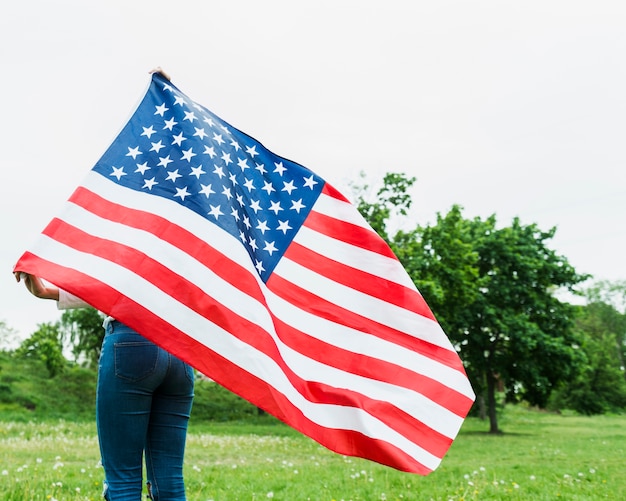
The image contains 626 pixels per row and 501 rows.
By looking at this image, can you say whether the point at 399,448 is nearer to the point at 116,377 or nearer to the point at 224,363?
the point at 224,363

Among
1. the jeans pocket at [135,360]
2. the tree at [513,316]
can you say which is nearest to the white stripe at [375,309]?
the jeans pocket at [135,360]

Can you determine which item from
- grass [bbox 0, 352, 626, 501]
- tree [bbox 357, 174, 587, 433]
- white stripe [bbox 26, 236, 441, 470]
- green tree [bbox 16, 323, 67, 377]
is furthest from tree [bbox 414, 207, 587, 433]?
white stripe [bbox 26, 236, 441, 470]

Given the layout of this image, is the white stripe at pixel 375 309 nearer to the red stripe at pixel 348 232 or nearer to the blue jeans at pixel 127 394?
the red stripe at pixel 348 232

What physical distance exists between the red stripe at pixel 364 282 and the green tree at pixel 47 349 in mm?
29457

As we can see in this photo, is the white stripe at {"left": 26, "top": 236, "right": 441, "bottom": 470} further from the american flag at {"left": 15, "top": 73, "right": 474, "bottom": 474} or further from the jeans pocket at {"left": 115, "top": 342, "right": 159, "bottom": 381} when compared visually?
the jeans pocket at {"left": 115, "top": 342, "right": 159, "bottom": 381}

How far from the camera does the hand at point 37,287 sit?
2.96 meters

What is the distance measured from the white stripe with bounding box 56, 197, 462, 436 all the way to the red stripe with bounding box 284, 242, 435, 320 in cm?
36

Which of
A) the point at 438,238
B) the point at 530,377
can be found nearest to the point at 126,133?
the point at 438,238

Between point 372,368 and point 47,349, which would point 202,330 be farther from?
point 47,349

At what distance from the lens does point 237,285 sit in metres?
3.40

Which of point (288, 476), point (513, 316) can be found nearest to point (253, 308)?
point (288, 476)

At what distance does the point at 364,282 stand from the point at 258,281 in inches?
33.8

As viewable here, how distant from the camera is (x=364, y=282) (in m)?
4.16

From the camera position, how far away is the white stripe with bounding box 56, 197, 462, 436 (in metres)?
3.28
